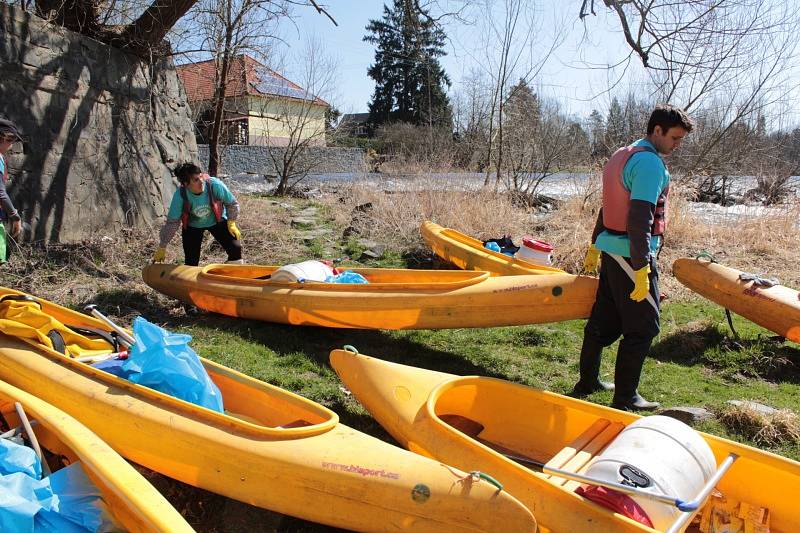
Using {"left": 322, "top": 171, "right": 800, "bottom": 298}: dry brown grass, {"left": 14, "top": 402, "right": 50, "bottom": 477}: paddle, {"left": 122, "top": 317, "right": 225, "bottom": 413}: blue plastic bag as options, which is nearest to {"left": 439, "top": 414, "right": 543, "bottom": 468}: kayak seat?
{"left": 122, "top": 317, "right": 225, "bottom": 413}: blue plastic bag

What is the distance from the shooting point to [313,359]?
5055 mm

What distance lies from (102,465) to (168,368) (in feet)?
3.01

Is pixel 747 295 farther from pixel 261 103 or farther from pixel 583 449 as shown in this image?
pixel 261 103

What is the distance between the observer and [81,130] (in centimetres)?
804

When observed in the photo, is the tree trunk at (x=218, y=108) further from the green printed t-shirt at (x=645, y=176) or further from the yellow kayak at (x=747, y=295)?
the green printed t-shirt at (x=645, y=176)

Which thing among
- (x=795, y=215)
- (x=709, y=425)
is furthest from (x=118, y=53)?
(x=795, y=215)

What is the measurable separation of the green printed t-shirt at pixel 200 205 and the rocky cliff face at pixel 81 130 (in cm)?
236

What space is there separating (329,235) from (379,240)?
0.91m

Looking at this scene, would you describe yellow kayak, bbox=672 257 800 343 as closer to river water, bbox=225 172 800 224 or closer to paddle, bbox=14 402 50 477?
river water, bbox=225 172 800 224

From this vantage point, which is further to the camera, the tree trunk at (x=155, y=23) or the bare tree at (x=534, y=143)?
the bare tree at (x=534, y=143)

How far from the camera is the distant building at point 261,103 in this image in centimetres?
1153

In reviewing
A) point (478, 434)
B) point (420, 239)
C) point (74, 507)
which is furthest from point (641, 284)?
point (420, 239)

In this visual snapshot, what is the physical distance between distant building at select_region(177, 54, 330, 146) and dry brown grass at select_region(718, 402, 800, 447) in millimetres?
9434

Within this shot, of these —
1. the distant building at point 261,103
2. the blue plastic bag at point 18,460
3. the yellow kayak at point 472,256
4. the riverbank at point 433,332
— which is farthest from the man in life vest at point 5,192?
the distant building at point 261,103
